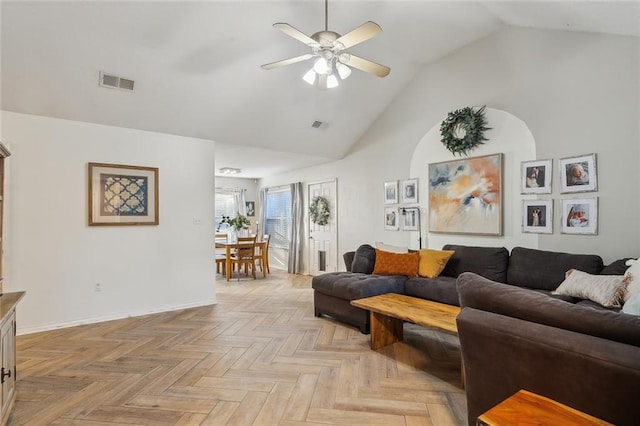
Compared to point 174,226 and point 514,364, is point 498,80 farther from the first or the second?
point 174,226

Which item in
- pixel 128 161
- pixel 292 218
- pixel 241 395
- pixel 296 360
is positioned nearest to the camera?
pixel 241 395

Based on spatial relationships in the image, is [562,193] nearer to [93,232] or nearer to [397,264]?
[397,264]

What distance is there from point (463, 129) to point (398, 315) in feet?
9.06

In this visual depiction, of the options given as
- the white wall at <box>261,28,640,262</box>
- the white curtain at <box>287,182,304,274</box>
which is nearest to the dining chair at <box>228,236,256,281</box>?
the white curtain at <box>287,182,304,274</box>

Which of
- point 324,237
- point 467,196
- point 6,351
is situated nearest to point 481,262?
point 467,196

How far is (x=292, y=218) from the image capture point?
25.1 feet

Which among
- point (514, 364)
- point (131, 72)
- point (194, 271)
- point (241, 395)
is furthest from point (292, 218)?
point (514, 364)

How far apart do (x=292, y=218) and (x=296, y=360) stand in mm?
4933

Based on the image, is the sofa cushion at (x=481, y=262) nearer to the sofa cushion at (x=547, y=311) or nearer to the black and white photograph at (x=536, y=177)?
the black and white photograph at (x=536, y=177)

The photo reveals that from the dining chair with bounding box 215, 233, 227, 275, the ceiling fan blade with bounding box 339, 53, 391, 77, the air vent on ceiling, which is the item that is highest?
the air vent on ceiling

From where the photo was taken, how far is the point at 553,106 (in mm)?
3568

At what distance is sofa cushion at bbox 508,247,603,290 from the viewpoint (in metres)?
3.10

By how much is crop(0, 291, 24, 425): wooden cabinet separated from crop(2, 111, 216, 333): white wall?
1852mm

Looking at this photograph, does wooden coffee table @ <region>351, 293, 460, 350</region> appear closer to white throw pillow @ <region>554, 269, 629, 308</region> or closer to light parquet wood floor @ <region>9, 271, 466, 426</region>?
light parquet wood floor @ <region>9, 271, 466, 426</region>
